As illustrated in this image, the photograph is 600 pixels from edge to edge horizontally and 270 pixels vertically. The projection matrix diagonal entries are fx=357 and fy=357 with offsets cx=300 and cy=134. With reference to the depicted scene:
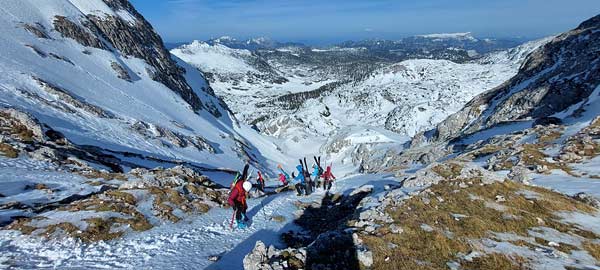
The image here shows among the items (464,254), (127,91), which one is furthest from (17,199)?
(127,91)

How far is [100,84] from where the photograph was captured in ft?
271

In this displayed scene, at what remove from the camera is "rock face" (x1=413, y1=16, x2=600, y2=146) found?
63250 millimetres

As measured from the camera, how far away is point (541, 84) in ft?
245

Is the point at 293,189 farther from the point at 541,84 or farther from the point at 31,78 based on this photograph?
the point at 541,84

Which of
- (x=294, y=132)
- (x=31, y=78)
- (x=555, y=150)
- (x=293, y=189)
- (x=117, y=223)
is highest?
(x=31, y=78)

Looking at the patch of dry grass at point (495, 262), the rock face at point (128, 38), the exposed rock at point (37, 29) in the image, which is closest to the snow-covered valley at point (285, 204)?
the patch of dry grass at point (495, 262)

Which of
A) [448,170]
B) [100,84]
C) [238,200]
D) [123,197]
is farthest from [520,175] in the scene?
[100,84]

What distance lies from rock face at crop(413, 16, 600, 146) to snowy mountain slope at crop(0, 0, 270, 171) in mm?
Answer: 56182

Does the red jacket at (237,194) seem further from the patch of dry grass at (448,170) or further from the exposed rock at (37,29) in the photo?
the exposed rock at (37,29)

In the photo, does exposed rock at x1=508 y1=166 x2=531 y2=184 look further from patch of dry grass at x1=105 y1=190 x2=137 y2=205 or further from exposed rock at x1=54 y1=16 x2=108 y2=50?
exposed rock at x1=54 y1=16 x2=108 y2=50

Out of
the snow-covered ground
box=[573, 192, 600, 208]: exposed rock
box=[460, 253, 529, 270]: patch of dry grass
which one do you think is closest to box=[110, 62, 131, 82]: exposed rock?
the snow-covered ground

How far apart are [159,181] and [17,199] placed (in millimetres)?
8089

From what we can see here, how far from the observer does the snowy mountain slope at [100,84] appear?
5594cm

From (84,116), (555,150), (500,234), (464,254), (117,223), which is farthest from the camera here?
(84,116)
